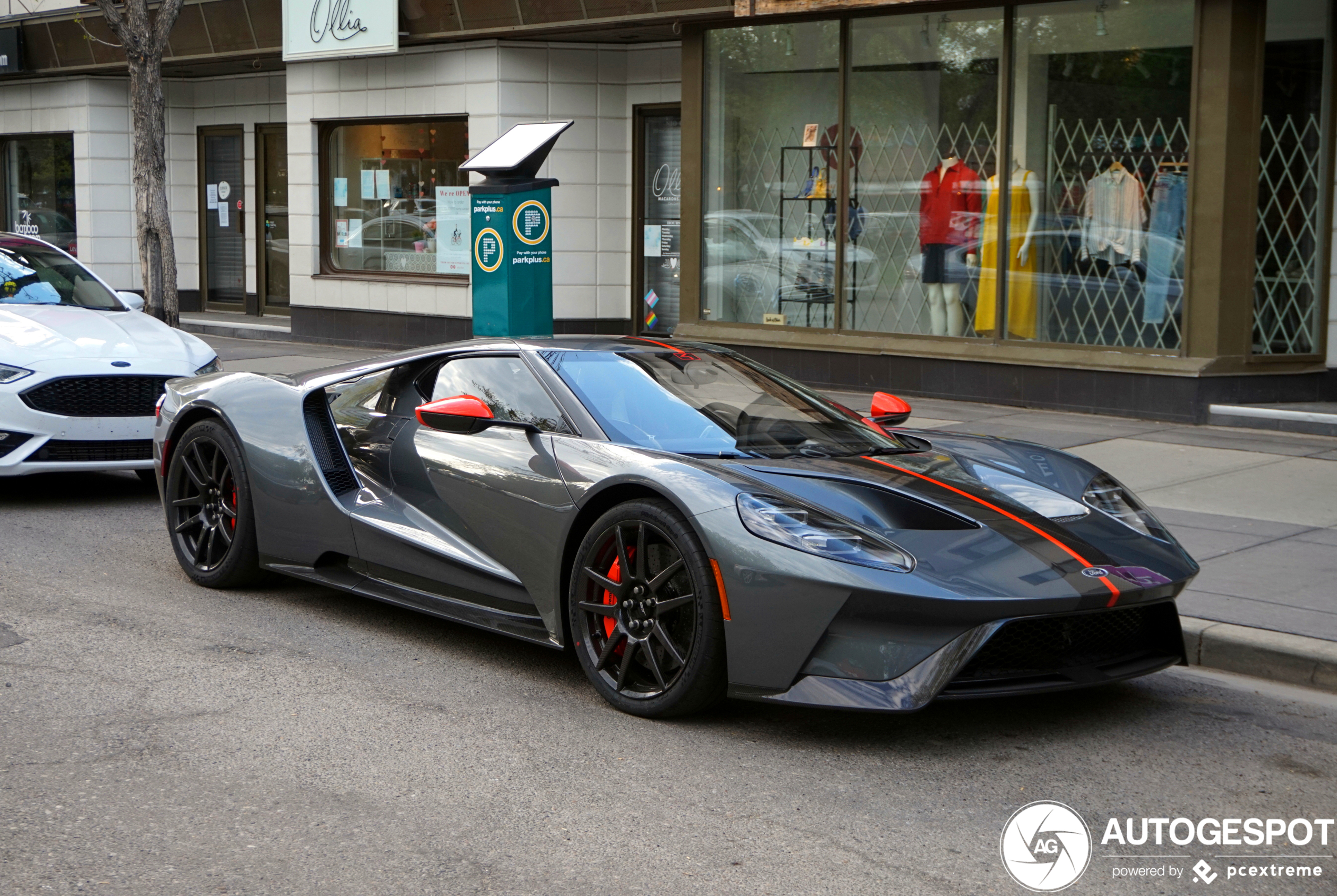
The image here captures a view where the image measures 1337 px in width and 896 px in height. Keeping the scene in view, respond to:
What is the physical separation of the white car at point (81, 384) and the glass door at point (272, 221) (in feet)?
37.3

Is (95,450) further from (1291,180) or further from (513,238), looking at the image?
(1291,180)

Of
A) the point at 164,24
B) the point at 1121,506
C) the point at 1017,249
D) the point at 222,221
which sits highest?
the point at 164,24

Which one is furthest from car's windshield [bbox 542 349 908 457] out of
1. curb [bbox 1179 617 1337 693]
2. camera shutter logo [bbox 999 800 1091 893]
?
camera shutter logo [bbox 999 800 1091 893]

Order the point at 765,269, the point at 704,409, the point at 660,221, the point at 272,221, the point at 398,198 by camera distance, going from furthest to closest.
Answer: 1. the point at 272,221
2. the point at 398,198
3. the point at 660,221
4. the point at 765,269
5. the point at 704,409

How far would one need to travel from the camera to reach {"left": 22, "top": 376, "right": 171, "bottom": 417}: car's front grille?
26.5 ft

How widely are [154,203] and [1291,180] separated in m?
10.7

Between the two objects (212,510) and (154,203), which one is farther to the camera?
(154,203)

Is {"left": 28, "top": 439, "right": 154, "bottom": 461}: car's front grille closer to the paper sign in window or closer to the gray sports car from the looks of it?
the gray sports car

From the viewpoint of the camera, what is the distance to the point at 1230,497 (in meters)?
8.33

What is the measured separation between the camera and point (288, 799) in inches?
156

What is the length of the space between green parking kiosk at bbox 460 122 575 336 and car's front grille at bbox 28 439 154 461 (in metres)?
4.15

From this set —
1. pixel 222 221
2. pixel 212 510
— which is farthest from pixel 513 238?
pixel 222 221

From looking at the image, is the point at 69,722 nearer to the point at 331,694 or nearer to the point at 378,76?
the point at 331,694

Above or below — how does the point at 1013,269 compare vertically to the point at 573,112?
below
